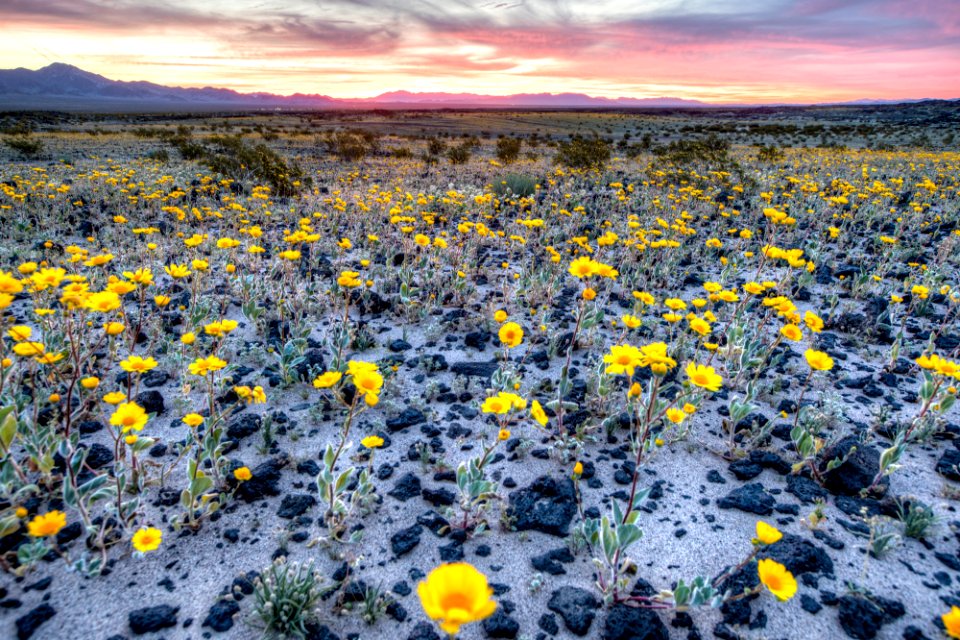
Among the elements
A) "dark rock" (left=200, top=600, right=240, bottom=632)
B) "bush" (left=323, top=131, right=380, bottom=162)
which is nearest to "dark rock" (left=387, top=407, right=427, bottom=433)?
"dark rock" (left=200, top=600, right=240, bottom=632)

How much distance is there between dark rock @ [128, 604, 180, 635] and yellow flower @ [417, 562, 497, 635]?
2028mm

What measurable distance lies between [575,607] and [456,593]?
4.97 feet

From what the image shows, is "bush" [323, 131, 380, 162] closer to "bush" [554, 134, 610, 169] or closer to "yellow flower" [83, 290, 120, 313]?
"bush" [554, 134, 610, 169]

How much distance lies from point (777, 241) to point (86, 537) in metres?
11.6

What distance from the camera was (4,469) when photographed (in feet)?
9.66

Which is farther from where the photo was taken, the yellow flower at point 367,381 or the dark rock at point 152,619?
the yellow flower at point 367,381

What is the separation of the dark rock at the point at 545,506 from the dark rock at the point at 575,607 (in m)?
0.48

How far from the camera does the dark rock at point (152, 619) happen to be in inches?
100

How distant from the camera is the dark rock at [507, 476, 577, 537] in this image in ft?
10.8

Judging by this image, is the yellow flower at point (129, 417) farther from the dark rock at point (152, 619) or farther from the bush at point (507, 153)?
the bush at point (507, 153)

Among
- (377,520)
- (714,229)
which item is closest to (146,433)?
(377,520)

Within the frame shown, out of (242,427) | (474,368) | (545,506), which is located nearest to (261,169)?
(474,368)

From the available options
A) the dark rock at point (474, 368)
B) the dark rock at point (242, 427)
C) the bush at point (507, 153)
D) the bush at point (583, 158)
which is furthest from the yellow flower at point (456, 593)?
the bush at point (507, 153)

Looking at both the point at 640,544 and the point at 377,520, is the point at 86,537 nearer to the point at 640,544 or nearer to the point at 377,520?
the point at 377,520
